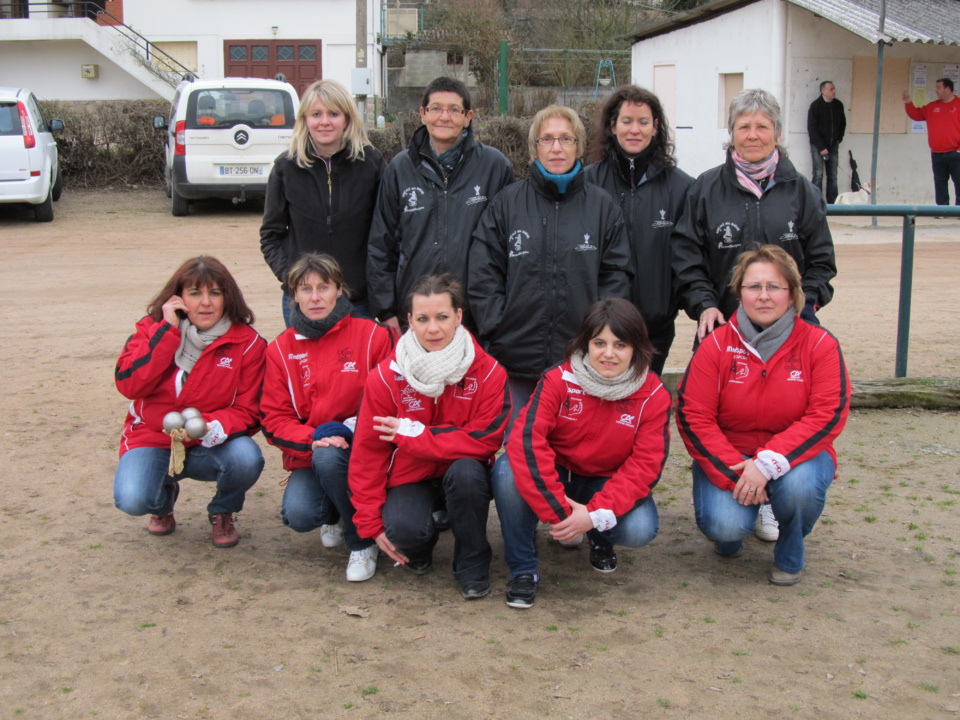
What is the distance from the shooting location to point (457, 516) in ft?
12.4

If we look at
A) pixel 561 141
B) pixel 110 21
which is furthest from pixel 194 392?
pixel 110 21

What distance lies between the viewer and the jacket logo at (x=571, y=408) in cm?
383

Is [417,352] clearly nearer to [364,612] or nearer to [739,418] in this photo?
[364,612]

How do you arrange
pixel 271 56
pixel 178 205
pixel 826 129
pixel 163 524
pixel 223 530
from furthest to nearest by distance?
pixel 271 56
pixel 826 129
pixel 178 205
pixel 163 524
pixel 223 530

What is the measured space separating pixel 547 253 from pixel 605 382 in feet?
2.26

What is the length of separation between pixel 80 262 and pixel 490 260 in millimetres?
8734

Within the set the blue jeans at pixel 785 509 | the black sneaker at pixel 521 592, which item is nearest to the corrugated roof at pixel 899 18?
the blue jeans at pixel 785 509

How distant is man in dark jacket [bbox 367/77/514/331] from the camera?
14.6ft

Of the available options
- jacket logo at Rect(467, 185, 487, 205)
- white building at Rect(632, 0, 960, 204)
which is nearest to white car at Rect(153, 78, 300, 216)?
white building at Rect(632, 0, 960, 204)

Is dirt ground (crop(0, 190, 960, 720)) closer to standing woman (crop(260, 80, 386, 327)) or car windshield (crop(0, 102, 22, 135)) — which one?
standing woman (crop(260, 80, 386, 327))

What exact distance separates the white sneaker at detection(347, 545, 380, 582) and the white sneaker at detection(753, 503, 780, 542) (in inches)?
61.6

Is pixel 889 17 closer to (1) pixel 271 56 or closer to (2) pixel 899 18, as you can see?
(2) pixel 899 18

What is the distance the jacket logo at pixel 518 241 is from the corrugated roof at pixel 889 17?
12163 millimetres

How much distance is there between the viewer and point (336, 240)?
15.4ft
